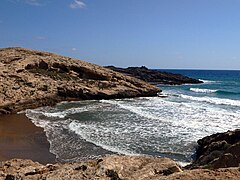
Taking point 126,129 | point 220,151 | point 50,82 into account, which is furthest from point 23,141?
point 50,82

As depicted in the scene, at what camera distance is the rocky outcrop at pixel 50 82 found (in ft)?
99.2

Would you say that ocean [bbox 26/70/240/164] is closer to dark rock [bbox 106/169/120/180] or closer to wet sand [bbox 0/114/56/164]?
wet sand [bbox 0/114/56/164]

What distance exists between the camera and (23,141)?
17297mm

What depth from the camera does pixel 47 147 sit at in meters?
15.9

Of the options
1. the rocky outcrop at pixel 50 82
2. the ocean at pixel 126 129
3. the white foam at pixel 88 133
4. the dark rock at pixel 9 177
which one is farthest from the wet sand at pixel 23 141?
the dark rock at pixel 9 177

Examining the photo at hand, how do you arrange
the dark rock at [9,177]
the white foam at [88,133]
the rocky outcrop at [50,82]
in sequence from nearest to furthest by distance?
the dark rock at [9,177]
the white foam at [88,133]
the rocky outcrop at [50,82]

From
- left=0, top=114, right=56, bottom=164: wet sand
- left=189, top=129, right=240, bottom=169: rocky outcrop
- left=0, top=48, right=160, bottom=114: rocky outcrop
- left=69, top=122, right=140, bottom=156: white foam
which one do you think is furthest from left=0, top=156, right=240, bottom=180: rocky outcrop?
left=0, top=48, right=160, bottom=114: rocky outcrop

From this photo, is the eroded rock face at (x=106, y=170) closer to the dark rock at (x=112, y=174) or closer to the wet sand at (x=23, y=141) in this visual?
the dark rock at (x=112, y=174)

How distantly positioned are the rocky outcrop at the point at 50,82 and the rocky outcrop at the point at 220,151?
18518 millimetres

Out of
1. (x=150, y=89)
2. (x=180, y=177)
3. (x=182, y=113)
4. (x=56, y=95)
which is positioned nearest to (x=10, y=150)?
(x=180, y=177)

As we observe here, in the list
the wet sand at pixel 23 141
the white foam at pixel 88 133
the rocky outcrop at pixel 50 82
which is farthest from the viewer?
the rocky outcrop at pixel 50 82

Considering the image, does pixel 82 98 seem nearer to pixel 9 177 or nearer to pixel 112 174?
pixel 9 177

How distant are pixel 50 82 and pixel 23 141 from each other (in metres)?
19.0

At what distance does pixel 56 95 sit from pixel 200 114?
15910 millimetres
